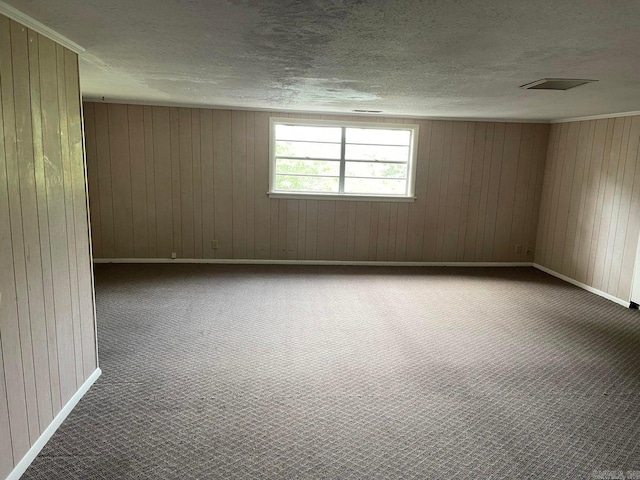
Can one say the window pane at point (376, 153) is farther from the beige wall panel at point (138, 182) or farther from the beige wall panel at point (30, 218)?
the beige wall panel at point (30, 218)

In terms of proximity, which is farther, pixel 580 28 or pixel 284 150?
pixel 284 150

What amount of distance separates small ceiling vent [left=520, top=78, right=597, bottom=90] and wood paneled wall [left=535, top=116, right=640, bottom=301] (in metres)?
2.19

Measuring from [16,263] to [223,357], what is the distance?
1682 mm

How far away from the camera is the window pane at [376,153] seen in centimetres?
630

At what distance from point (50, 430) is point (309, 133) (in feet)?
15.9

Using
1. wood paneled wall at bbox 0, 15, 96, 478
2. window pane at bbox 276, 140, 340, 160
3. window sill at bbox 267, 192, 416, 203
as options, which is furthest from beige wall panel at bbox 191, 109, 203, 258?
wood paneled wall at bbox 0, 15, 96, 478

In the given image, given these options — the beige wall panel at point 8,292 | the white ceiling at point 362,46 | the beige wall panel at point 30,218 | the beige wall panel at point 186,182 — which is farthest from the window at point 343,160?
the beige wall panel at point 8,292

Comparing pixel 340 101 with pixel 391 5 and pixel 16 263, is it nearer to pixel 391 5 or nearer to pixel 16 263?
pixel 391 5

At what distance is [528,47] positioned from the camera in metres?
2.21

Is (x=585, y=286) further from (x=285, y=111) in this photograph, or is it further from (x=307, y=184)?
(x=285, y=111)

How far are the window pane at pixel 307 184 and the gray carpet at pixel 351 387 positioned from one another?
1.78 metres

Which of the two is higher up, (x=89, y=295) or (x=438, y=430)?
(x=89, y=295)

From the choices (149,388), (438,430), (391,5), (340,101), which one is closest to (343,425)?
(438,430)

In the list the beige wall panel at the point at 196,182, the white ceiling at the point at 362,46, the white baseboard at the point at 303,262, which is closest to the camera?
the white ceiling at the point at 362,46
